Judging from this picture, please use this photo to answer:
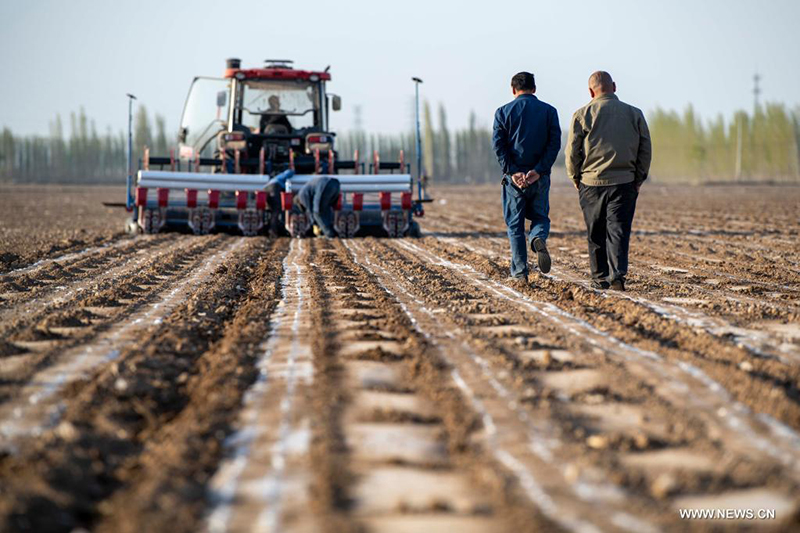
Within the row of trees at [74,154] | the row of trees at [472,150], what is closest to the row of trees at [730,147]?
the row of trees at [472,150]

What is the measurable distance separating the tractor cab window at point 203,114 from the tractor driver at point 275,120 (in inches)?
28.8

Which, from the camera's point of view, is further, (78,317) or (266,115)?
(266,115)

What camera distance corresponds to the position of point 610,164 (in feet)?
26.0

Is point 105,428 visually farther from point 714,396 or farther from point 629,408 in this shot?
point 714,396

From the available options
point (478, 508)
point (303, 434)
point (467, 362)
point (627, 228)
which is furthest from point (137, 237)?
point (478, 508)

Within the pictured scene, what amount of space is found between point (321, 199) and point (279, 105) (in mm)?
3686

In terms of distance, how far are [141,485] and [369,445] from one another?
842 mm

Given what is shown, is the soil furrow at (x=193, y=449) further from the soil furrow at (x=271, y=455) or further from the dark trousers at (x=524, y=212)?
the dark trousers at (x=524, y=212)

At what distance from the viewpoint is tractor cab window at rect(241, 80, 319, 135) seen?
17062 millimetres

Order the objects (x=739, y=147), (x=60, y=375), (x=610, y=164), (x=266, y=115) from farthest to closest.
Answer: (x=739, y=147) → (x=266, y=115) → (x=610, y=164) → (x=60, y=375)

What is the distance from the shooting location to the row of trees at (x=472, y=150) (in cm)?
8794

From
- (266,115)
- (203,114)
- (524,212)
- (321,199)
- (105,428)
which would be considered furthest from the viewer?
(203,114)

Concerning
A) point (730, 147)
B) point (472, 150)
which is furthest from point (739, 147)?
point (472, 150)

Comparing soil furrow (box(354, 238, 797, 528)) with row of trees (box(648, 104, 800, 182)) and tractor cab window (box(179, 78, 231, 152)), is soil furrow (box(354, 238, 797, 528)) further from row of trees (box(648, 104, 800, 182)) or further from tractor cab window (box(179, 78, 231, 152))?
row of trees (box(648, 104, 800, 182))
